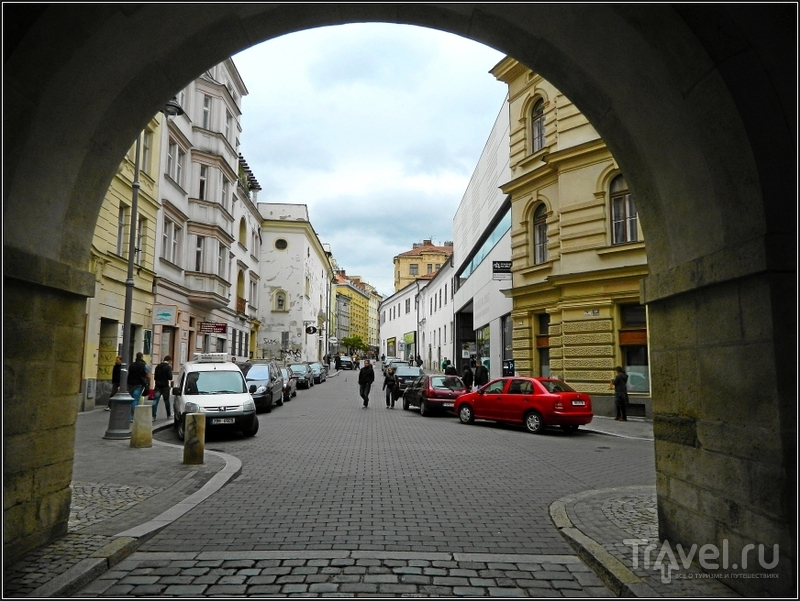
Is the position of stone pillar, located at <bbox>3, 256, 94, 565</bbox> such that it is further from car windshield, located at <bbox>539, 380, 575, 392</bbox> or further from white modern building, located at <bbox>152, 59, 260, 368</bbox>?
white modern building, located at <bbox>152, 59, 260, 368</bbox>

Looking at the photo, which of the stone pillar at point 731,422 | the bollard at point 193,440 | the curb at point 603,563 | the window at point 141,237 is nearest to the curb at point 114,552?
the bollard at point 193,440

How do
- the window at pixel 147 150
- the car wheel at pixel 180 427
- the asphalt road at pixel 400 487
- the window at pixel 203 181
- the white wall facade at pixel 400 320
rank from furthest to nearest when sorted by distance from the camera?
1. the white wall facade at pixel 400 320
2. the window at pixel 203 181
3. the window at pixel 147 150
4. the car wheel at pixel 180 427
5. the asphalt road at pixel 400 487

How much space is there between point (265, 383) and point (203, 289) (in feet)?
31.8

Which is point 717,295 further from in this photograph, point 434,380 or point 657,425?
point 434,380

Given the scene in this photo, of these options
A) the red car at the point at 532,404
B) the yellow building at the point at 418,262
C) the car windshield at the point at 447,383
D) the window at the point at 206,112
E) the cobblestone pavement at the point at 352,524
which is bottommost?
the cobblestone pavement at the point at 352,524

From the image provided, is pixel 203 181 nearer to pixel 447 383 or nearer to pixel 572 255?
pixel 447 383

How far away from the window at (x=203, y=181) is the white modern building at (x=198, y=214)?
49 millimetres

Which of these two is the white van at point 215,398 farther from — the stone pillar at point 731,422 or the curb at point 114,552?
the stone pillar at point 731,422

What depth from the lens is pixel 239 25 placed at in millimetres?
6012

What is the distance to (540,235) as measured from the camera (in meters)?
24.2

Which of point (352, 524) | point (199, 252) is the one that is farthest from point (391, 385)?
point (352, 524)

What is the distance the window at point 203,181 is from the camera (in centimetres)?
3100

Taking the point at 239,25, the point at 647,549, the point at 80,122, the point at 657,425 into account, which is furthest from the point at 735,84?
the point at 80,122

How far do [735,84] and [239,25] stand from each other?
442cm
